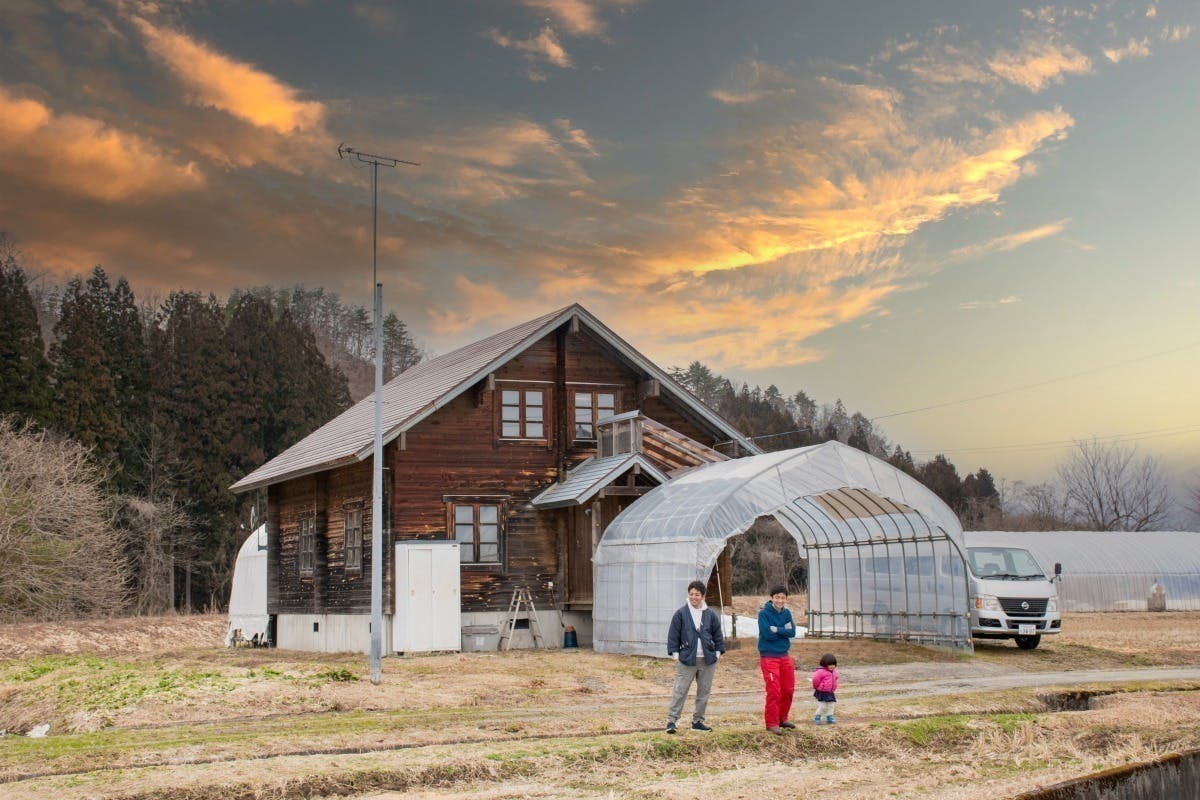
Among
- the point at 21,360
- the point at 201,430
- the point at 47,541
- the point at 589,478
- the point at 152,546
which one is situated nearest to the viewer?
the point at 589,478

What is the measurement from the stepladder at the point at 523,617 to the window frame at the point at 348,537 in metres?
3.76

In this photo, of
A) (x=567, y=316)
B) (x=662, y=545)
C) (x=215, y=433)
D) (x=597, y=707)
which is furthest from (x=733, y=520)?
(x=215, y=433)

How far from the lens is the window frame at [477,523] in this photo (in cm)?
2879


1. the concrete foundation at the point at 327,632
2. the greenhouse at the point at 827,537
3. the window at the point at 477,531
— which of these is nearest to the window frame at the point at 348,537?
the concrete foundation at the point at 327,632

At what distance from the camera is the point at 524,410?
30156 mm

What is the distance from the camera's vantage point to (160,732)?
1611 centimetres

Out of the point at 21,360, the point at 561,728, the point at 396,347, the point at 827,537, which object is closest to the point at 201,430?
the point at 21,360

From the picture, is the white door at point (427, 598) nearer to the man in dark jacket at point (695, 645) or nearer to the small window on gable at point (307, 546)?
the small window on gable at point (307, 546)

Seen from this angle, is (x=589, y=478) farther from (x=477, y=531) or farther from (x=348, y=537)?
(x=348, y=537)

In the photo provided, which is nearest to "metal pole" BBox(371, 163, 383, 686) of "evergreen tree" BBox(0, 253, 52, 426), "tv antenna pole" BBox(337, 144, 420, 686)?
"tv antenna pole" BBox(337, 144, 420, 686)

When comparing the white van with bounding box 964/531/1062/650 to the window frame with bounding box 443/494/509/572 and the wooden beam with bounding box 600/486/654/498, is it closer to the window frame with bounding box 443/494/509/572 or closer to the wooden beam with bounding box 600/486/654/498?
the wooden beam with bounding box 600/486/654/498

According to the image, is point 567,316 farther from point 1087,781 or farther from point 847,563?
point 1087,781

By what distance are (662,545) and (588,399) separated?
726 centimetres

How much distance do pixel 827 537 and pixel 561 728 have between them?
15327mm
